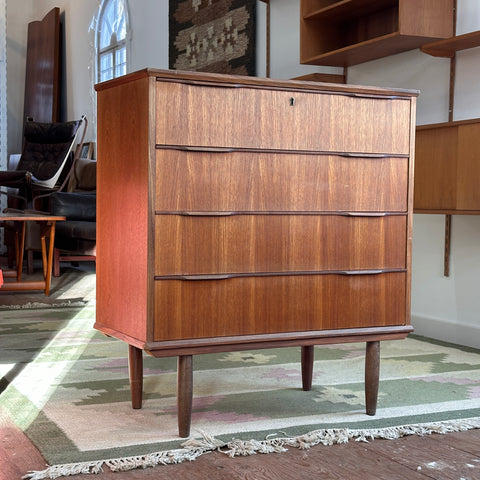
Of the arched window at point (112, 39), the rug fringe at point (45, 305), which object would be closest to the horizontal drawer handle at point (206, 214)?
the rug fringe at point (45, 305)

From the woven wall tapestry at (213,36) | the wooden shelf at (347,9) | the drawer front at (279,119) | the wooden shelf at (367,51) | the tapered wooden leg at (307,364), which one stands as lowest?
the tapered wooden leg at (307,364)

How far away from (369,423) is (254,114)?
0.99m

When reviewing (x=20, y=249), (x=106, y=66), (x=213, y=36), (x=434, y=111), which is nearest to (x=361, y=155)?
(x=434, y=111)

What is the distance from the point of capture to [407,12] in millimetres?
3367

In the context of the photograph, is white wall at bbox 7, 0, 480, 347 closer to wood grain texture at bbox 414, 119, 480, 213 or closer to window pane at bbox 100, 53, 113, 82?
wood grain texture at bbox 414, 119, 480, 213

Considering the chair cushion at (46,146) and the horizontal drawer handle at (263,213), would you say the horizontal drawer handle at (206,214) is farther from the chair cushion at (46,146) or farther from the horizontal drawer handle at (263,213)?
the chair cushion at (46,146)

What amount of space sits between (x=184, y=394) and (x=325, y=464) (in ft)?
1.42

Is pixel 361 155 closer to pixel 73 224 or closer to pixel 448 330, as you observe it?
pixel 448 330

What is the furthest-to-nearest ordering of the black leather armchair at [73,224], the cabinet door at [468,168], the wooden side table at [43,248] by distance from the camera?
1. the black leather armchair at [73,224]
2. the wooden side table at [43,248]
3. the cabinet door at [468,168]

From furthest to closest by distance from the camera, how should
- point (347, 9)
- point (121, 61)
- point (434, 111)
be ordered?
point (121, 61), point (347, 9), point (434, 111)

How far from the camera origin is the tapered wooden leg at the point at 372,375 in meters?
2.32

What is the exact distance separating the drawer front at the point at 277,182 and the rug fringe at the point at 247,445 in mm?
647

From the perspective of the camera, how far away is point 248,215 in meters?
2.12

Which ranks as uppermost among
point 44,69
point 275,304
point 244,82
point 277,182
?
point 44,69
